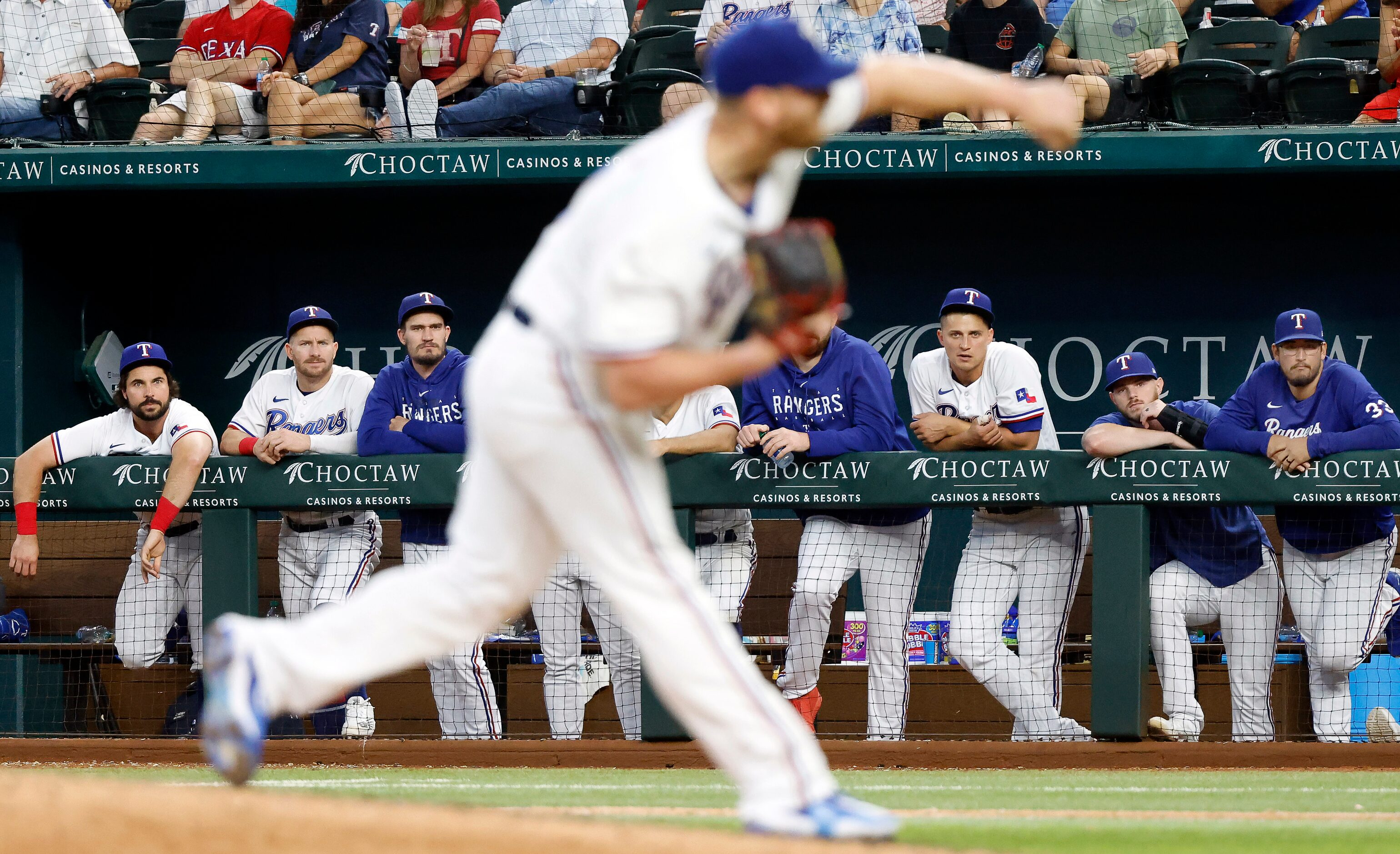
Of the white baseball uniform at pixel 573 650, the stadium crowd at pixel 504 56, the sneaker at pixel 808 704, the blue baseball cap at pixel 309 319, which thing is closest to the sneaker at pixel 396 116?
the stadium crowd at pixel 504 56

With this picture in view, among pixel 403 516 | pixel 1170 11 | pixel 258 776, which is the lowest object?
pixel 258 776

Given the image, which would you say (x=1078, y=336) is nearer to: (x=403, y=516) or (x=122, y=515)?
(x=403, y=516)

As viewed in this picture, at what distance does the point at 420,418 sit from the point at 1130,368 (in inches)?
112

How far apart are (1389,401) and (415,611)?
6990mm

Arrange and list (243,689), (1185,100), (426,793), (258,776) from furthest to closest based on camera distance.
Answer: (1185,100)
(258,776)
(426,793)
(243,689)

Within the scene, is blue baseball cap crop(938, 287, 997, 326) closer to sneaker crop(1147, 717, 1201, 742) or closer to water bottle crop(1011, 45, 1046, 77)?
sneaker crop(1147, 717, 1201, 742)

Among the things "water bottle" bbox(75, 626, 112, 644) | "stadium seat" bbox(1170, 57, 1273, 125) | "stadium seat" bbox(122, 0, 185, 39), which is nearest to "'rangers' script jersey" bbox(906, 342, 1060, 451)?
"stadium seat" bbox(1170, 57, 1273, 125)

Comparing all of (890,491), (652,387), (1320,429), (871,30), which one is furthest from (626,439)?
(871,30)

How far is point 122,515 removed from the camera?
20.6ft

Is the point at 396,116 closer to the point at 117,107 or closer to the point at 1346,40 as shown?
the point at 117,107

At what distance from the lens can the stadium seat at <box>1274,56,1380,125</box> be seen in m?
7.36

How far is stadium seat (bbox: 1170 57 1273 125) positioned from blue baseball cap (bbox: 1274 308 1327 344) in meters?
2.06

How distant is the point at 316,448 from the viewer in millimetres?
6000

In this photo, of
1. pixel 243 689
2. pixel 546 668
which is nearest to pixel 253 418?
pixel 546 668
